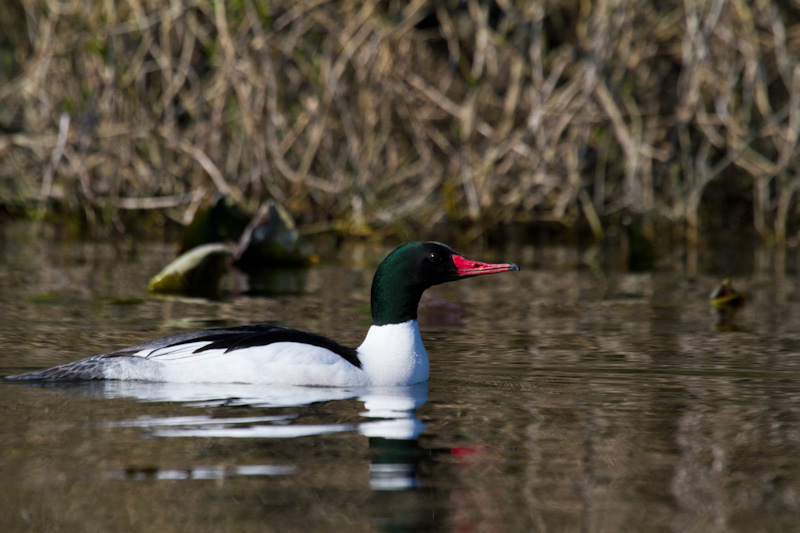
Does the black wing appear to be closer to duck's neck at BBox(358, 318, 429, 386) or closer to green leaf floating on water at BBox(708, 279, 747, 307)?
duck's neck at BBox(358, 318, 429, 386)

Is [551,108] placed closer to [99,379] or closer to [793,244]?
[793,244]

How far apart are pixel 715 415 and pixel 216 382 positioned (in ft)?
6.39

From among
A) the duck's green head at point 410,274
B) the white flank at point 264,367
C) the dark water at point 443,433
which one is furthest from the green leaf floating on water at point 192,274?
the white flank at point 264,367

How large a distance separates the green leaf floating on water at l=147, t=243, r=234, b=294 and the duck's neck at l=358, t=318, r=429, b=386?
3.22 m

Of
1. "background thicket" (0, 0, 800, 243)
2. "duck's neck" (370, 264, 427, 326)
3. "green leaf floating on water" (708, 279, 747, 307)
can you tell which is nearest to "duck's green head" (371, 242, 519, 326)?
"duck's neck" (370, 264, 427, 326)

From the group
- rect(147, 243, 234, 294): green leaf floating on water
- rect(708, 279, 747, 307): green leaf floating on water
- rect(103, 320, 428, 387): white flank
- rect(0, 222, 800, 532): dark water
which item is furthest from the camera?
rect(147, 243, 234, 294): green leaf floating on water

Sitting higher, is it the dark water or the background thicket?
the background thicket

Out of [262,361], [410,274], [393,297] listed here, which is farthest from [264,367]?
[410,274]

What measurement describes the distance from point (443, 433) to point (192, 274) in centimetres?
435

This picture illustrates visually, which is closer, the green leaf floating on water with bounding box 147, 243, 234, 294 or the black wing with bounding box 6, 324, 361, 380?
the black wing with bounding box 6, 324, 361, 380

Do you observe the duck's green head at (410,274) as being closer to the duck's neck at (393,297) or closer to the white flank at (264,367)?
the duck's neck at (393,297)

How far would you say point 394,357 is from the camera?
5.16m

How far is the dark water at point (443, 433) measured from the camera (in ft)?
10.9

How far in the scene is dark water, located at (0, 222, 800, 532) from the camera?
10.9 ft
